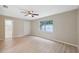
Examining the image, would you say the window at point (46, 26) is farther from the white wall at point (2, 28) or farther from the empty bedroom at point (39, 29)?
the white wall at point (2, 28)

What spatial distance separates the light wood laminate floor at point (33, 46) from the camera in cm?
202

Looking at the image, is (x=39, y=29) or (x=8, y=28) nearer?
(x=8, y=28)

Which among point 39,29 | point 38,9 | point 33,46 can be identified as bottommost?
point 33,46

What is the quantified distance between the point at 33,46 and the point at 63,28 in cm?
85

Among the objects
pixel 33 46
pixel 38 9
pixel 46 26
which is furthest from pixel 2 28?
pixel 46 26

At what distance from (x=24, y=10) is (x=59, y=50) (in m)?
1.25

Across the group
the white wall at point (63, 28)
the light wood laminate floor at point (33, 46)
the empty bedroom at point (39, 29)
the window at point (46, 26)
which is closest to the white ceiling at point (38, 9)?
the empty bedroom at point (39, 29)

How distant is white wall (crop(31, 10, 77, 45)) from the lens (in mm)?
2020

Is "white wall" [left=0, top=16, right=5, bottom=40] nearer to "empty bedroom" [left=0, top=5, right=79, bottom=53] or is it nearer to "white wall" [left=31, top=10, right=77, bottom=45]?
"empty bedroom" [left=0, top=5, right=79, bottom=53]

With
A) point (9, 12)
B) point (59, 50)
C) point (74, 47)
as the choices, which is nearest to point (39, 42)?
point (59, 50)

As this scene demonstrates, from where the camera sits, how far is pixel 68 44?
79.0 inches

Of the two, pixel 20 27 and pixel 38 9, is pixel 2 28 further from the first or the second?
pixel 38 9

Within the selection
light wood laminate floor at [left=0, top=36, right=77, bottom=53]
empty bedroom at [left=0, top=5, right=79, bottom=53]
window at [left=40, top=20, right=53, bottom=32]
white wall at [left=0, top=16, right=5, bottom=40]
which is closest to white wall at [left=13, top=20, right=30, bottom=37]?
empty bedroom at [left=0, top=5, right=79, bottom=53]

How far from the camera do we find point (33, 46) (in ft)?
6.87
